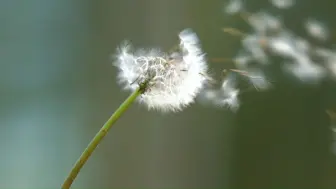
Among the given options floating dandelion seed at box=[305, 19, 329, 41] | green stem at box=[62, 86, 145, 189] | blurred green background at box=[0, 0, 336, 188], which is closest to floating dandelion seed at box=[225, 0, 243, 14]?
blurred green background at box=[0, 0, 336, 188]

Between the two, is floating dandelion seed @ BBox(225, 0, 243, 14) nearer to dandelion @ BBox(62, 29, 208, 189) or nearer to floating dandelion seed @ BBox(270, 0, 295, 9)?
floating dandelion seed @ BBox(270, 0, 295, 9)

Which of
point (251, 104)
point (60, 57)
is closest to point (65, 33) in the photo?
point (60, 57)

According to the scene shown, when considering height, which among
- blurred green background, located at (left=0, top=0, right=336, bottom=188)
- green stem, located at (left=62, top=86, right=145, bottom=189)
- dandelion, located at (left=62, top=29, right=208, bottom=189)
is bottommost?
green stem, located at (left=62, top=86, right=145, bottom=189)

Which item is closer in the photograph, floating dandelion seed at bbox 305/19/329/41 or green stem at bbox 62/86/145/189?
green stem at bbox 62/86/145/189

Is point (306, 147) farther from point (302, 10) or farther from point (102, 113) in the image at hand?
point (102, 113)

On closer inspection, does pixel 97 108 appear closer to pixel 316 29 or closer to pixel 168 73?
pixel 168 73

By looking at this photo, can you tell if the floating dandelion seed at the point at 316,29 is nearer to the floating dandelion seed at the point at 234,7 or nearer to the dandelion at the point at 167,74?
the floating dandelion seed at the point at 234,7

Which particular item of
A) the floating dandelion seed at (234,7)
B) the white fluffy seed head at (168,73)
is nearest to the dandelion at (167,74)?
the white fluffy seed head at (168,73)
